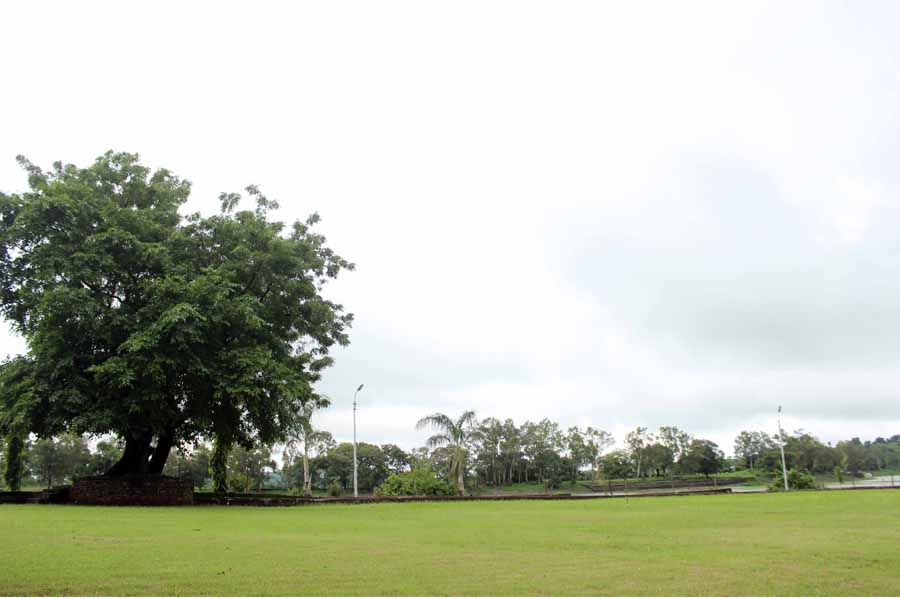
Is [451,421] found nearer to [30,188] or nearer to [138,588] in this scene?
[30,188]

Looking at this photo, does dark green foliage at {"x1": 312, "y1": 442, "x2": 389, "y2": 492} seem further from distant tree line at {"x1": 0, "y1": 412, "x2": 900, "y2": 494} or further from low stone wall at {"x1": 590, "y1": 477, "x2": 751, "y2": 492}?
low stone wall at {"x1": 590, "y1": 477, "x2": 751, "y2": 492}

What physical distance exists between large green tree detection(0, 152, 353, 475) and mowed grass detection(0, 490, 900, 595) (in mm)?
8372

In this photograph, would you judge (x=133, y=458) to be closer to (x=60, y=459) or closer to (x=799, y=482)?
(x=60, y=459)

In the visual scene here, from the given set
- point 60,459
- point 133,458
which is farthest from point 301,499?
point 60,459

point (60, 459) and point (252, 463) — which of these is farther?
point (252, 463)

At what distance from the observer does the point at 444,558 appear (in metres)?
9.80

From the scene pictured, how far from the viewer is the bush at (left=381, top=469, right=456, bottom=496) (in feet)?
118

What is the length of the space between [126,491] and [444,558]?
2129 cm

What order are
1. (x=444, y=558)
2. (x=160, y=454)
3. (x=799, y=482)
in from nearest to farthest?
(x=444, y=558) → (x=160, y=454) → (x=799, y=482)

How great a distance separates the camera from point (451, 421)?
→ 1644 inches

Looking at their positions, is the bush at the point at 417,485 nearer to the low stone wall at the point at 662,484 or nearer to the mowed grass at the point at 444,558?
the mowed grass at the point at 444,558

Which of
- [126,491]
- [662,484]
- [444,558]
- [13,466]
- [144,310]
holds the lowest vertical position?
[662,484]

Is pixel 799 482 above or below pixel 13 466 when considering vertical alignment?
below

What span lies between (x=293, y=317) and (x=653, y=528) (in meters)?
19.9
